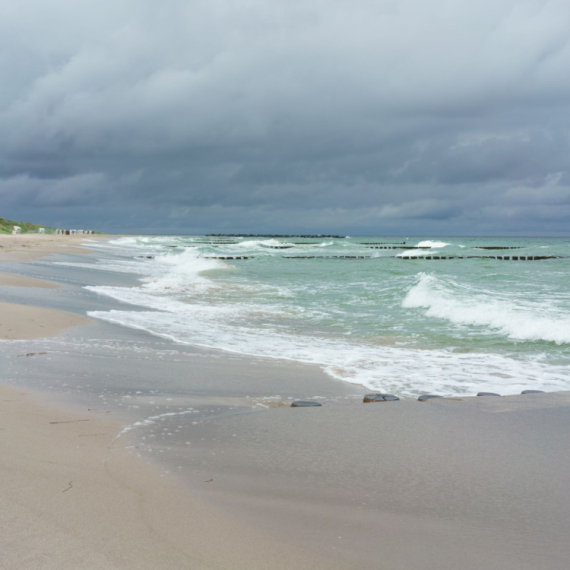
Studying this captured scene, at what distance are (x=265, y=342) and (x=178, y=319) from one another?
2674mm

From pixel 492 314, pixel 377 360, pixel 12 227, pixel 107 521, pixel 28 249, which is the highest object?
pixel 12 227

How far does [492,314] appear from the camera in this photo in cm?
1114

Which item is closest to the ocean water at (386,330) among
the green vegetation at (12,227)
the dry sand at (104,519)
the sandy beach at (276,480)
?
the sandy beach at (276,480)

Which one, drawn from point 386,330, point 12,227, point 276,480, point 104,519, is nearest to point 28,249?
point 386,330

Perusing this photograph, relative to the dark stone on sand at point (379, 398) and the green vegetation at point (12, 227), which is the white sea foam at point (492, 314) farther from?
the green vegetation at point (12, 227)

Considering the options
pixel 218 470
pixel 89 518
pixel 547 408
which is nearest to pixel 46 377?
pixel 218 470

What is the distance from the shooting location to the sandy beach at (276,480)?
7.52ft

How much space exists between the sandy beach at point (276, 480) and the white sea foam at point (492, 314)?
4.32m

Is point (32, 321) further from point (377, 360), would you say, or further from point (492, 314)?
point (492, 314)

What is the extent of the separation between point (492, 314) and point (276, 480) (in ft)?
29.9

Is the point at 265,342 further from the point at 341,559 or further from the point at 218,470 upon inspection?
the point at 341,559

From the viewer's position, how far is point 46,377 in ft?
17.4

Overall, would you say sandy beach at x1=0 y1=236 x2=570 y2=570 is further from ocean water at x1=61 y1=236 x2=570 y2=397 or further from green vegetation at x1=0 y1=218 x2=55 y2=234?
green vegetation at x1=0 y1=218 x2=55 y2=234

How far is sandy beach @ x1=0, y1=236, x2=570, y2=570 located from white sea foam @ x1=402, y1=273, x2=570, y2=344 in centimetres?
432
